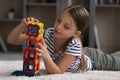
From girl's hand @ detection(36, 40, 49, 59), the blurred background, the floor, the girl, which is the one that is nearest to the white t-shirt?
the girl

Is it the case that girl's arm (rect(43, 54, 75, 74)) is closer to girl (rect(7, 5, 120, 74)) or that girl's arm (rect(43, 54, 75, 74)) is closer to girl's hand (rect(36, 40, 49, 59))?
girl (rect(7, 5, 120, 74))

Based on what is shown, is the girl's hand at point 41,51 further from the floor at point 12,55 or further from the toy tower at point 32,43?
the floor at point 12,55

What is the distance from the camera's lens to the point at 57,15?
11.3ft

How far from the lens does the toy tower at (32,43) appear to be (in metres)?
1.43

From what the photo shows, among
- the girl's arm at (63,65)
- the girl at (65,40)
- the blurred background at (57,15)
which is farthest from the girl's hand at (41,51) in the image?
the blurred background at (57,15)

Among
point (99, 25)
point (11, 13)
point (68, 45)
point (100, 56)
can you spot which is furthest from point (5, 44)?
point (68, 45)

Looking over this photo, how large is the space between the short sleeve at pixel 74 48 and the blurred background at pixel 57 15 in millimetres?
1770

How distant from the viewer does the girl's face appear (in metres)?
1.55

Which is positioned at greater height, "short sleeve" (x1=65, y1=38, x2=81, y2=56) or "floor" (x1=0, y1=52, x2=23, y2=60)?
"short sleeve" (x1=65, y1=38, x2=81, y2=56)

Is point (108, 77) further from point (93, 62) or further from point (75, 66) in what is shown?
point (93, 62)

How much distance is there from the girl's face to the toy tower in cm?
13

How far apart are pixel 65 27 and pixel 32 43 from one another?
0.21 metres

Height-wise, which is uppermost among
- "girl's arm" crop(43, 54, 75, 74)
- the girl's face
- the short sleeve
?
the girl's face

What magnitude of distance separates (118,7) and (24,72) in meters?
2.47
